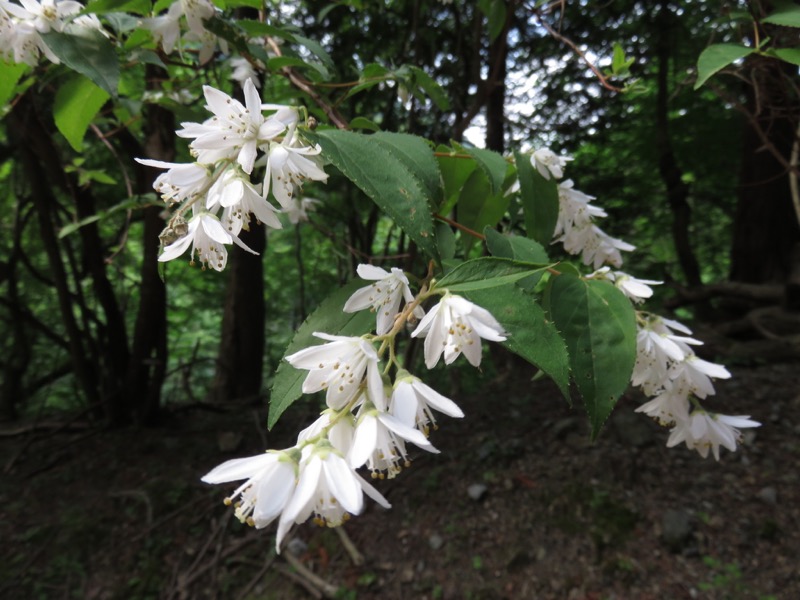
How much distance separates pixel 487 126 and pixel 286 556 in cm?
273

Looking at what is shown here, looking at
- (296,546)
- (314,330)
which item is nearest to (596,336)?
(314,330)

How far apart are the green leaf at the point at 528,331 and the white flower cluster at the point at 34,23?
82 centimetres

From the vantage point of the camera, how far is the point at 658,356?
85cm

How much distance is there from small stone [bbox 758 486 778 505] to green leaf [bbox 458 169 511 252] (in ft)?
6.81

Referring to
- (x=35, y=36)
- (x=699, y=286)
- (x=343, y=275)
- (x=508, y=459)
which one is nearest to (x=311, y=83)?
(x=35, y=36)

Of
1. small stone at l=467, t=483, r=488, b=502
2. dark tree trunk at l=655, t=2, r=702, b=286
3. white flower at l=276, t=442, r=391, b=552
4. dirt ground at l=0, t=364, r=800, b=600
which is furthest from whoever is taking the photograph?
dark tree trunk at l=655, t=2, r=702, b=286

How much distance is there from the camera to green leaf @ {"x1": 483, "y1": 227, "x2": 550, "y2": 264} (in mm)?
753

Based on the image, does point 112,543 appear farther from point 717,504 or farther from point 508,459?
point 717,504

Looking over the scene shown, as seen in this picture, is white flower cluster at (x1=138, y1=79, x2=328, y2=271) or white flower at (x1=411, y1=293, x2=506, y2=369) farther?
white flower cluster at (x1=138, y1=79, x2=328, y2=271)

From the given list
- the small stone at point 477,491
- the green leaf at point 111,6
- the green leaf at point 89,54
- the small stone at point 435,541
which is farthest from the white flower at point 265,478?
the small stone at point 477,491

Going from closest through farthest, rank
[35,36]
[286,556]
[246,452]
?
[35,36]
[286,556]
[246,452]

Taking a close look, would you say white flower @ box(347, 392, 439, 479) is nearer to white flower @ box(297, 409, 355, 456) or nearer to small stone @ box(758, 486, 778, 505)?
white flower @ box(297, 409, 355, 456)

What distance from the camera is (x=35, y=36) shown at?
893 millimetres

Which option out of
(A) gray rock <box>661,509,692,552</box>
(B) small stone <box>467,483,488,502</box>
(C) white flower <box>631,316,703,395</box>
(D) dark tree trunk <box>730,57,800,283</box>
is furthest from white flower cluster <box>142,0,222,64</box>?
(D) dark tree trunk <box>730,57,800,283</box>
